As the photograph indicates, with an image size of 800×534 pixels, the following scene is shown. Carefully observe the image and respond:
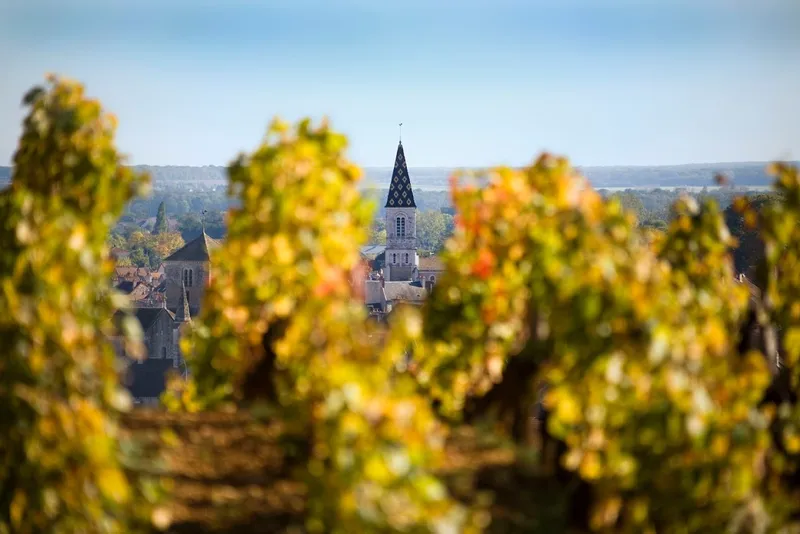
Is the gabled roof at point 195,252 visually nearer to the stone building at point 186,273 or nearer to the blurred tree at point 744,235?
the stone building at point 186,273

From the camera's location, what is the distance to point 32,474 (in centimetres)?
528

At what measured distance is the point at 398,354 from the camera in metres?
6.05

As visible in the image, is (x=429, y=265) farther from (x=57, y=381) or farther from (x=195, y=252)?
(x=57, y=381)

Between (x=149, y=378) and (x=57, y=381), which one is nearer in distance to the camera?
(x=57, y=381)

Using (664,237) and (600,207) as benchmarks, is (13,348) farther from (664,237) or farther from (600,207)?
(664,237)

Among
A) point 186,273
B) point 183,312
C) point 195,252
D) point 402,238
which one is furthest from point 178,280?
point 402,238

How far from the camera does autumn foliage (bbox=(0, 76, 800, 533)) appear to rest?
4.97 meters

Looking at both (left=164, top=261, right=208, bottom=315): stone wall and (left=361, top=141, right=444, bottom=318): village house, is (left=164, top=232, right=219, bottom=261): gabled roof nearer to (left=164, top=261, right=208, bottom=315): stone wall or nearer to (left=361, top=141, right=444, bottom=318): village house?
(left=164, top=261, right=208, bottom=315): stone wall

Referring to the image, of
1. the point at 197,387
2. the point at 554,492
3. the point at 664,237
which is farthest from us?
the point at 197,387

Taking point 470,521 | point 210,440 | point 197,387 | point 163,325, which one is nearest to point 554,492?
point 470,521

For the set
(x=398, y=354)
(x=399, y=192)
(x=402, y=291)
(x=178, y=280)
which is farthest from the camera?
(x=399, y=192)

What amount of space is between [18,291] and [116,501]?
3.25 feet

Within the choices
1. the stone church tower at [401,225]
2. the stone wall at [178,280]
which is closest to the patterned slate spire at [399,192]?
the stone church tower at [401,225]

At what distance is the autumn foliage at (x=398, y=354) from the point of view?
4.97 m
